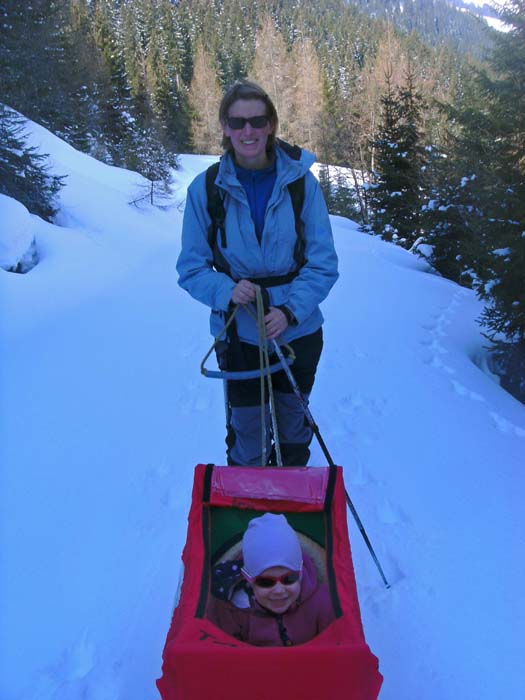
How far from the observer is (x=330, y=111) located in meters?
44.4

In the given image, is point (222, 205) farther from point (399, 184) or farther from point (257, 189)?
point (399, 184)

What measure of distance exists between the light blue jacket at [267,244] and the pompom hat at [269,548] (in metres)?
0.98

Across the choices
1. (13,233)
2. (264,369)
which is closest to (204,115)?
(13,233)

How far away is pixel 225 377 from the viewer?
101 inches

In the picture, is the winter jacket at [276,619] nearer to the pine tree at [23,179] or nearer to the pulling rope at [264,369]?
the pulling rope at [264,369]

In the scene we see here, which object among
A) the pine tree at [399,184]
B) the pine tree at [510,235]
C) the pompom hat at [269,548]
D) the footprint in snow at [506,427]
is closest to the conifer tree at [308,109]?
the pine tree at [399,184]

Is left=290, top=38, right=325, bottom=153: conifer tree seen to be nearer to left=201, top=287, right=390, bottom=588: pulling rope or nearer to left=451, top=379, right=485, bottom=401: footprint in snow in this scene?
left=451, top=379, right=485, bottom=401: footprint in snow

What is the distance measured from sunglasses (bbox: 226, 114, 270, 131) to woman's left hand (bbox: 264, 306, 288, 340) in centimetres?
80

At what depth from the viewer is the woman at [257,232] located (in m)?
2.39

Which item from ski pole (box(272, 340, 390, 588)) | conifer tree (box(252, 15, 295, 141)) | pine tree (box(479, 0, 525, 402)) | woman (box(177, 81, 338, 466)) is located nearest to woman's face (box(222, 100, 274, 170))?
woman (box(177, 81, 338, 466))

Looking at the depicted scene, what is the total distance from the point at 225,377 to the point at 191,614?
110 cm

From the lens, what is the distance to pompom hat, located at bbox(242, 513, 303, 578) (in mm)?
1867

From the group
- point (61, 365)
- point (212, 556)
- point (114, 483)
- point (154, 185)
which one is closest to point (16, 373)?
point (61, 365)

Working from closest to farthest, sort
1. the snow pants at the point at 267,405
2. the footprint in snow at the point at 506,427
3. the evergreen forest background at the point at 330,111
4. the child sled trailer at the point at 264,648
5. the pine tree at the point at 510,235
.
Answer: the child sled trailer at the point at 264,648
the snow pants at the point at 267,405
the footprint in snow at the point at 506,427
the pine tree at the point at 510,235
the evergreen forest background at the point at 330,111
